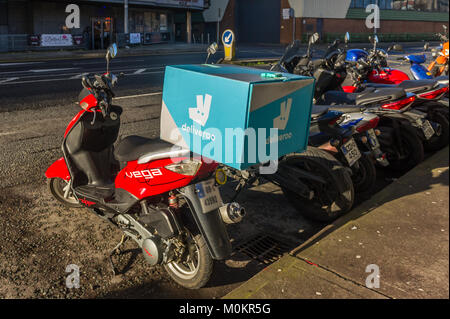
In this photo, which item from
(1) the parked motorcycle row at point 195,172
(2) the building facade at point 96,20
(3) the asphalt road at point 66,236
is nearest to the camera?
(1) the parked motorcycle row at point 195,172

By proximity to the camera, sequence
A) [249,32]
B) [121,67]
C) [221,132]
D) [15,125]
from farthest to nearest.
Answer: [249,32] → [121,67] → [15,125] → [221,132]

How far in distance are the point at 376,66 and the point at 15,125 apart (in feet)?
21.9

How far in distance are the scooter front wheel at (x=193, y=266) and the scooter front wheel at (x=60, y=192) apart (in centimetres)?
164

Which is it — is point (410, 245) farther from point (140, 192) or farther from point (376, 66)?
point (376, 66)

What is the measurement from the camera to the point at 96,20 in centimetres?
2955

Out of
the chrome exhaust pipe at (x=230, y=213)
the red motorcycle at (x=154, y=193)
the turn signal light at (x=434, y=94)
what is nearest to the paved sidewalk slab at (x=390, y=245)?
the chrome exhaust pipe at (x=230, y=213)

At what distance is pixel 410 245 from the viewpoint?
3.38m

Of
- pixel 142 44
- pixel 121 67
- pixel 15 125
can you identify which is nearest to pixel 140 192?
pixel 15 125

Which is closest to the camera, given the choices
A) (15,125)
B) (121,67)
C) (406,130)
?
(406,130)

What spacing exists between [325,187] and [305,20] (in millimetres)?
39483

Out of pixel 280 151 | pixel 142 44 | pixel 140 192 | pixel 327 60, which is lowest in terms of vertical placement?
pixel 140 192

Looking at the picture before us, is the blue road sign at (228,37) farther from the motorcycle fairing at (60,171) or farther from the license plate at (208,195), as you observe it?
the license plate at (208,195)

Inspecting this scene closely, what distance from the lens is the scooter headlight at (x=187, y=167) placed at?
9.25 feet

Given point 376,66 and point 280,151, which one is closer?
point 280,151
